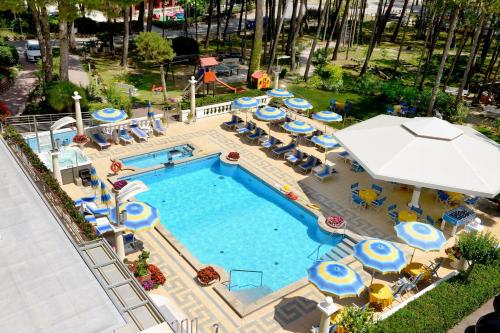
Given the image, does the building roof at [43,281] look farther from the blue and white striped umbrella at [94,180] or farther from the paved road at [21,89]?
the paved road at [21,89]

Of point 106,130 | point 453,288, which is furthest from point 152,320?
point 106,130

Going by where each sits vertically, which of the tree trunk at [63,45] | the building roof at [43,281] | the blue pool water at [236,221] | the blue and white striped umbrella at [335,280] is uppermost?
the tree trunk at [63,45]

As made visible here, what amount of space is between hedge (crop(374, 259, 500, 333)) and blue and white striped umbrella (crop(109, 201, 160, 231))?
9.52 meters

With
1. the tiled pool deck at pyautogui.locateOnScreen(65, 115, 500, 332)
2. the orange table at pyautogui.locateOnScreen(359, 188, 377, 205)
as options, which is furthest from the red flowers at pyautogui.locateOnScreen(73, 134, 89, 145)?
the orange table at pyautogui.locateOnScreen(359, 188, 377, 205)

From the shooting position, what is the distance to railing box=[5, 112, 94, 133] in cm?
2794

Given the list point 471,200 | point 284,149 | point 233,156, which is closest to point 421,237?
point 471,200

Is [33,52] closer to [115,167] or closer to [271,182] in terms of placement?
[115,167]

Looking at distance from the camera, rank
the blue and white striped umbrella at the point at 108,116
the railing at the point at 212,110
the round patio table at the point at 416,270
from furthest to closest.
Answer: the railing at the point at 212,110 → the blue and white striped umbrella at the point at 108,116 → the round patio table at the point at 416,270

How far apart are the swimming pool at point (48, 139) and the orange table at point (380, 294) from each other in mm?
19437

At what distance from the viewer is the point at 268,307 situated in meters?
17.3

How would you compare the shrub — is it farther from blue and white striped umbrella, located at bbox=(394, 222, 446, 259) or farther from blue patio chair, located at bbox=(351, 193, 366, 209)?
blue and white striped umbrella, located at bbox=(394, 222, 446, 259)

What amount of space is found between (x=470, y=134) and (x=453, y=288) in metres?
11.0

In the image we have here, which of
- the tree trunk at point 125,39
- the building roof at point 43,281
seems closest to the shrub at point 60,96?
the tree trunk at point 125,39

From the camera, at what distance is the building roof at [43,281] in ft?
33.4
